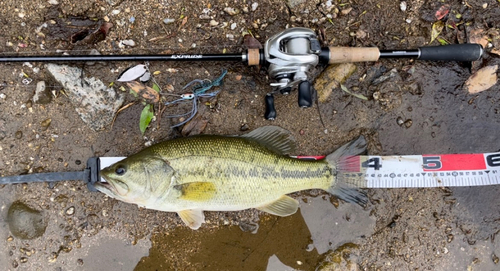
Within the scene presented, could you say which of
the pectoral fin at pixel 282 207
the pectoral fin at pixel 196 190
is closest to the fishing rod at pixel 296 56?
the pectoral fin at pixel 282 207

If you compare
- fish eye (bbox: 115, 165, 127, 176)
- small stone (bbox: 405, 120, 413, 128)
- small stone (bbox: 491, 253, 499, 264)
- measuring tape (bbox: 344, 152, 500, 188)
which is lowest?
small stone (bbox: 491, 253, 499, 264)

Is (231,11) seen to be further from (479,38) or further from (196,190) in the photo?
(479,38)

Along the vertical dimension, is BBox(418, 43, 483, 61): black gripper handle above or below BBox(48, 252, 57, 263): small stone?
above

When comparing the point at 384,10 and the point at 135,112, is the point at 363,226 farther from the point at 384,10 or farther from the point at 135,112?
the point at 135,112

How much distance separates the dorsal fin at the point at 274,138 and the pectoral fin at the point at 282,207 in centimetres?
45

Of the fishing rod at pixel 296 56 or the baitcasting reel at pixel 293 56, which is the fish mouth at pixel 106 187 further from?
the baitcasting reel at pixel 293 56

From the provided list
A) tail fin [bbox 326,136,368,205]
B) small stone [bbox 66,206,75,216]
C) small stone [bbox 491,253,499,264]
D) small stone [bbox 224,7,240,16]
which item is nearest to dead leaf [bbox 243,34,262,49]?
small stone [bbox 224,7,240,16]

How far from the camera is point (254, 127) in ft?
11.0

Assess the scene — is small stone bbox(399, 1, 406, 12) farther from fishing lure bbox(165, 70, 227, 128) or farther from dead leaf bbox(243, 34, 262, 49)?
fishing lure bbox(165, 70, 227, 128)

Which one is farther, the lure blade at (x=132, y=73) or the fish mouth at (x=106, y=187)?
the lure blade at (x=132, y=73)

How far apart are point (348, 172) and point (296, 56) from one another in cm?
119

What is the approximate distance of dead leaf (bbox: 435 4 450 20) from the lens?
11.1 ft

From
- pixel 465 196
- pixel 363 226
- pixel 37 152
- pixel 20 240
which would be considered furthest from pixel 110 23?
pixel 465 196

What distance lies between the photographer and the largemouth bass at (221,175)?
9.07 ft
